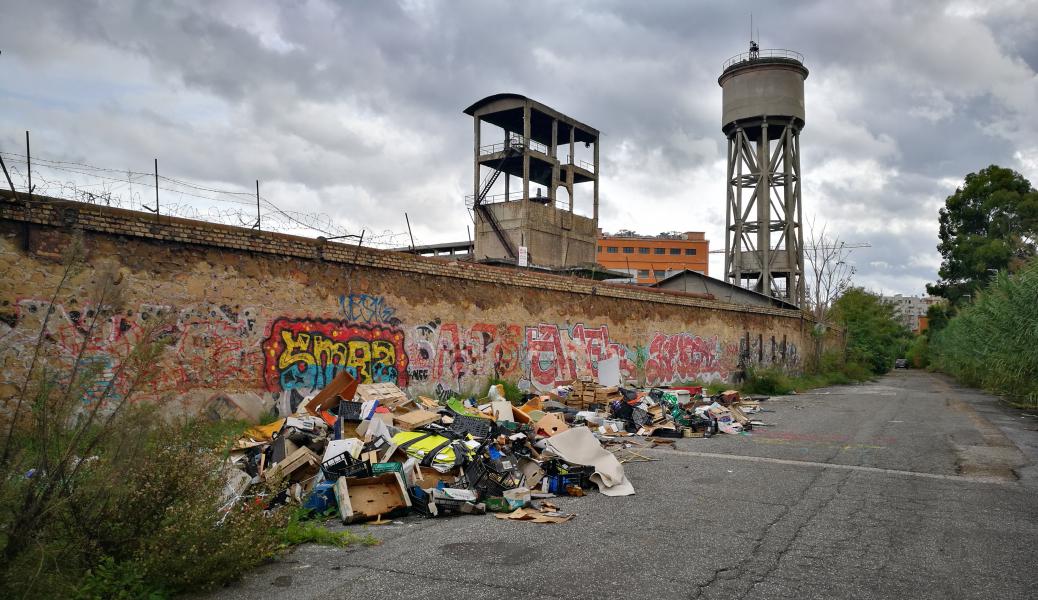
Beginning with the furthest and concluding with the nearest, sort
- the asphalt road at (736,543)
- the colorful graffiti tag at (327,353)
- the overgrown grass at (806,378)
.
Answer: the overgrown grass at (806,378) < the colorful graffiti tag at (327,353) < the asphalt road at (736,543)

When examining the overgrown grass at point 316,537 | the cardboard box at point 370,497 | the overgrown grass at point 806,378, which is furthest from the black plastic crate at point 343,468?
the overgrown grass at point 806,378

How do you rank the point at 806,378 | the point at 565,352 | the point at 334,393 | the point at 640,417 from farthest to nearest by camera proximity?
the point at 806,378, the point at 565,352, the point at 640,417, the point at 334,393

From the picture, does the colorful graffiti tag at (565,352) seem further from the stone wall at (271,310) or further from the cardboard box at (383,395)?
the cardboard box at (383,395)

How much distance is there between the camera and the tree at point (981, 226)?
139 ft

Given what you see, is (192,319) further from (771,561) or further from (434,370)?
(771,561)

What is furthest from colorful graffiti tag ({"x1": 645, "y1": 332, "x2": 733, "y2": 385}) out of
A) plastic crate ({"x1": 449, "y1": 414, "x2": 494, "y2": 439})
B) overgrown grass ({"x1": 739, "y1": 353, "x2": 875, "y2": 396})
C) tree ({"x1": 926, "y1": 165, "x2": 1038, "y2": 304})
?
tree ({"x1": 926, "y1": 165, "x2": 1038, "y2": 304})

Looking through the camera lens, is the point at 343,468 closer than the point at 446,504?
No

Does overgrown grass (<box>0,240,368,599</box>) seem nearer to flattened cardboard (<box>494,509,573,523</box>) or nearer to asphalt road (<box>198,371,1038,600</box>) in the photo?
asphalt road (<box>198,371,1038,600</box>)

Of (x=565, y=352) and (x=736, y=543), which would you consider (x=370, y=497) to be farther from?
(x=565, y=352)

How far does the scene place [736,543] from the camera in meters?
5.33

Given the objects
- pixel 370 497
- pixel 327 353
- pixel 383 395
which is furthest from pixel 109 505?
pixel 327 353

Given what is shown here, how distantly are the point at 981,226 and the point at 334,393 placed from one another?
51.7 m

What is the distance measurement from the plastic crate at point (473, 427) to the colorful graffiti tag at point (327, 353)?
9.16ft

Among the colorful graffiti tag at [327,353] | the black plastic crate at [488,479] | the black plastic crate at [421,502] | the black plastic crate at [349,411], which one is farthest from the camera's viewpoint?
the colorful graffiti tag at [327,353]
